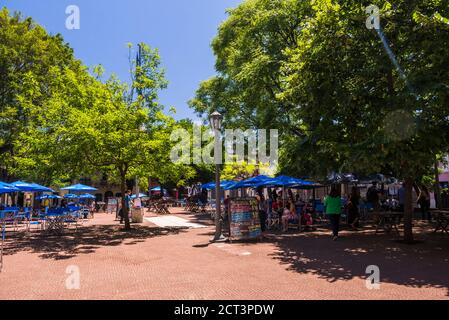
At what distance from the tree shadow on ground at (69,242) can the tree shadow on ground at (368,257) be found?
18.6ft

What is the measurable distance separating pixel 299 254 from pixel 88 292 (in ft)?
19.0

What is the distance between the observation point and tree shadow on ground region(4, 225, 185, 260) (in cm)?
1138

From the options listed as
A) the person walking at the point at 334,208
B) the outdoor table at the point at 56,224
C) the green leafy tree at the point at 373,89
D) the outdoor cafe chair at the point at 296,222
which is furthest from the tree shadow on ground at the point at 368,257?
the outdoor table at the point at 56,224

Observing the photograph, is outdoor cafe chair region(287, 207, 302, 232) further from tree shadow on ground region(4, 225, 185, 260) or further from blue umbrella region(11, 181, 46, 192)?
blue umbrella region(11, 181, 46, 192)

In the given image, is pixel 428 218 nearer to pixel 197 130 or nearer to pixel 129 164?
pixel 129 164

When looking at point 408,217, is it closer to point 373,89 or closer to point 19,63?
point 373,89

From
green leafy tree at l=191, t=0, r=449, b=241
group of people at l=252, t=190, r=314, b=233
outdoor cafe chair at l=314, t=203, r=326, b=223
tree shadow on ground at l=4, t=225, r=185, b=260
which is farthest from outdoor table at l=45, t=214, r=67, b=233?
outdoor cafe chair at l=314, t=203, r=326, b=223

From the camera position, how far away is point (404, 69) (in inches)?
433

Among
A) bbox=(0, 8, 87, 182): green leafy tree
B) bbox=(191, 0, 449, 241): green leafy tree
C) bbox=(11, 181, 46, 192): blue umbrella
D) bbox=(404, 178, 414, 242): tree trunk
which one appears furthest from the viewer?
bbox=(0, 8, 87, 182): green leafy tree

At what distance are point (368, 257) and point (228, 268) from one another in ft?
12.5

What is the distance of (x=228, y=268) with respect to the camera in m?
8.62

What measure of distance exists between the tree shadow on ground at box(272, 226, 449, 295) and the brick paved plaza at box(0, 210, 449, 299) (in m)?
0.02

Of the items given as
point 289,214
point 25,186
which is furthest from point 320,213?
point 25,186
